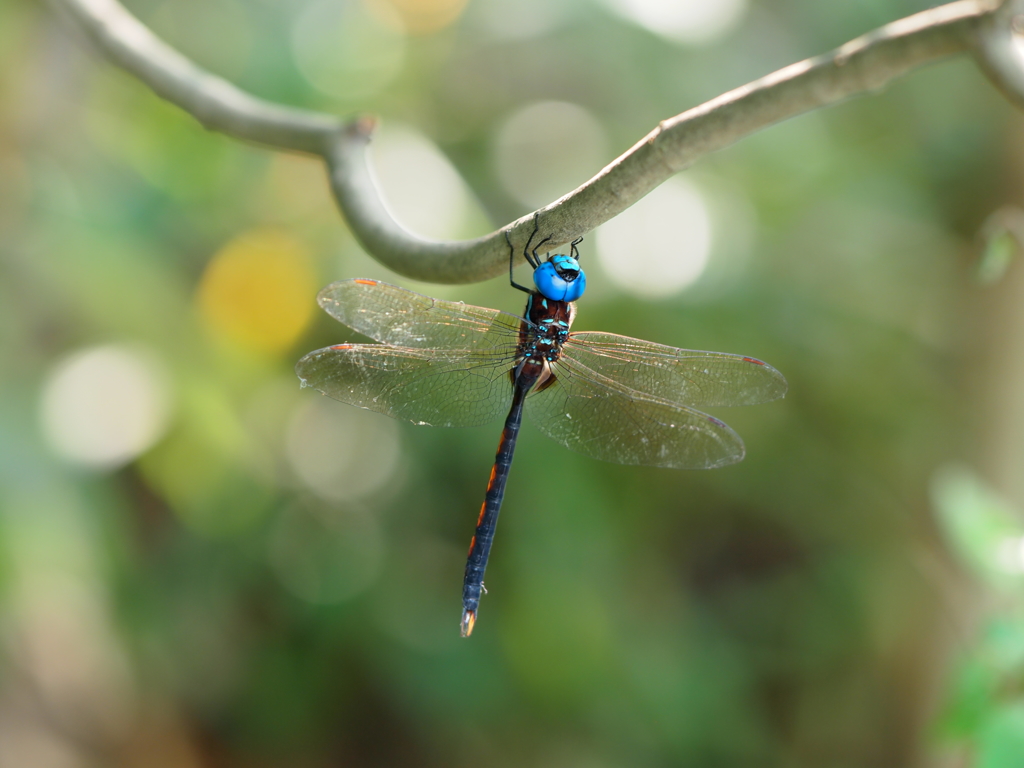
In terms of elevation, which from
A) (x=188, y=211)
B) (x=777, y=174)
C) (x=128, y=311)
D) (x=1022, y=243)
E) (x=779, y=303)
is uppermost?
(x=777, y=174)

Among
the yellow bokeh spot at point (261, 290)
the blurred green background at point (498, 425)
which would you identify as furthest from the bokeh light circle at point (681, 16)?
the yellow bokeh spot at point (261, 290)

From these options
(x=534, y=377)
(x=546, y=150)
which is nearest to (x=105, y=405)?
(x=534, y=377)

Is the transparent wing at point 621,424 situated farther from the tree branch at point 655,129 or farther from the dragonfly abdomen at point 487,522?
the tree branch at point 655,129

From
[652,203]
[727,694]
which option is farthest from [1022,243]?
[727,694]

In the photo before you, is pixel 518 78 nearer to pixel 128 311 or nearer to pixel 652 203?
pixel 652 203

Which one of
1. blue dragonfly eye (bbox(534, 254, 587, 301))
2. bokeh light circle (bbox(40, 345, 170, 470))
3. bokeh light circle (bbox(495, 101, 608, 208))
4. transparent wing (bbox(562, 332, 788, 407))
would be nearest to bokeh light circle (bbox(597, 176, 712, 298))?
bokeh light circle (bbox(495, 101, 608, 208))

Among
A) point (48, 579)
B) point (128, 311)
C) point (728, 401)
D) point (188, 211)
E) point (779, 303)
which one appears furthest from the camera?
point (779, 303)

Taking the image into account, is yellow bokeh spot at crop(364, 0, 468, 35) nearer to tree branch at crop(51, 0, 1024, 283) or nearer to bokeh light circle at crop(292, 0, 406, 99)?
bokeh light circle at crop(292, 0, 406, 99)
